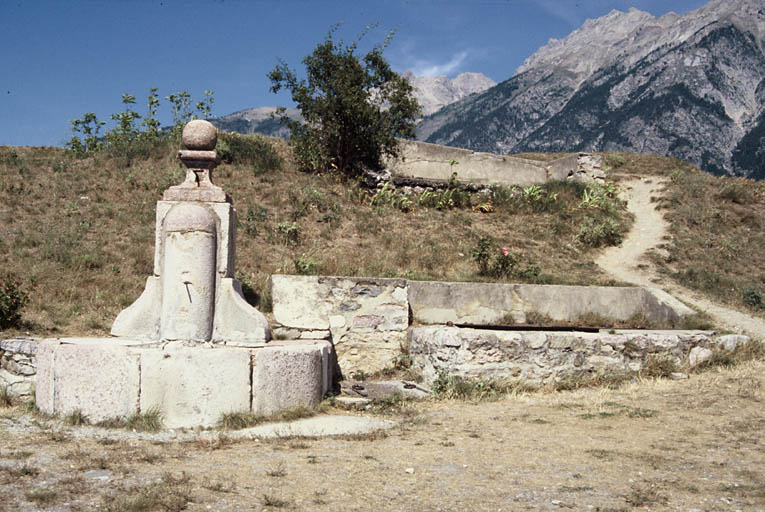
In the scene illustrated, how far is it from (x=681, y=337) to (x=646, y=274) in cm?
496

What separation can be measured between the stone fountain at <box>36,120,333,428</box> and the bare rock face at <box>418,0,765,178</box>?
54441 mm

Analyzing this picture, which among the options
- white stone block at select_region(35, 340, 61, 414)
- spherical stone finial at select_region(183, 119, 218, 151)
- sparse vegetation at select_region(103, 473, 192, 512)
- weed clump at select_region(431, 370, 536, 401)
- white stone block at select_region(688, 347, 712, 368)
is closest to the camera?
sparse vegetation at select_region(103, 473, 192, 512)

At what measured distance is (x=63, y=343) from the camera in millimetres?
5922

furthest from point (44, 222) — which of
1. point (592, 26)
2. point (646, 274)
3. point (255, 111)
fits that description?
point (592, 26)

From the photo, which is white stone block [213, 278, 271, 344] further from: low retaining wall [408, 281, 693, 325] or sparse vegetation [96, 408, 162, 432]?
low retaining wall [408, 281, 693, 325]

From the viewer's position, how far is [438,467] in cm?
455

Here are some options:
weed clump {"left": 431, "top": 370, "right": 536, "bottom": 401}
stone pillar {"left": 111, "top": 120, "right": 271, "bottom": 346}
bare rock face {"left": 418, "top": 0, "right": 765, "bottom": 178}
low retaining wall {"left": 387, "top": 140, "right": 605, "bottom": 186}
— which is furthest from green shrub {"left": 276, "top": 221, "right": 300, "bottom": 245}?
bare rock face {"left": 418, "top": 0, "right": 765, "bottom": 178}

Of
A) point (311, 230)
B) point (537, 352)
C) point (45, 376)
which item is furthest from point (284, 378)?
point (311, 230)

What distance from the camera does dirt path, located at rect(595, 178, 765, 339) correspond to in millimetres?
10539

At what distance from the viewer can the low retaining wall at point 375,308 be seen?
8648 mm

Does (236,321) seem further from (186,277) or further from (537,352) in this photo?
(537,352)

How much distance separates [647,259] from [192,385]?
11.6m

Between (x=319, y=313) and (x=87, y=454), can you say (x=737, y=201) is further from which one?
(x=87, y=454)

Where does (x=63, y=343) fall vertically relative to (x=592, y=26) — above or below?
below
